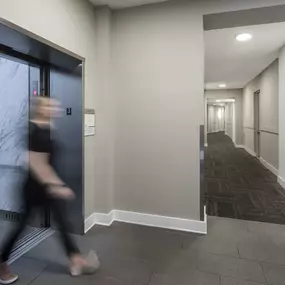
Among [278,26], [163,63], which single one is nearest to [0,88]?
[163,63]

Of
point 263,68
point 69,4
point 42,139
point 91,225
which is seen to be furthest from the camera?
point 263,68

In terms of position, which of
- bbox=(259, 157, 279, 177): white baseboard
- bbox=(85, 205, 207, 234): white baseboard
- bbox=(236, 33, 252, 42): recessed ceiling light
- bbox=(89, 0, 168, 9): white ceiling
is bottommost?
bbox=(85, 205, 207, 234): white baseboard

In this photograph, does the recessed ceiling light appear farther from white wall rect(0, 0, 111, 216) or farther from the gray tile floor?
the gray tile floor

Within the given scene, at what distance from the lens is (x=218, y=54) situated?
538 centimetres

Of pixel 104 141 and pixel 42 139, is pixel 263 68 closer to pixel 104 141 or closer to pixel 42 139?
pixel 104 141

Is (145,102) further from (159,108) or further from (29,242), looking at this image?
(29,242)

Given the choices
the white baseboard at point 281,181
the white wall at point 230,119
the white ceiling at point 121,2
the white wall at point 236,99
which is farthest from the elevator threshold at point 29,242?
the white wall at point 230,119

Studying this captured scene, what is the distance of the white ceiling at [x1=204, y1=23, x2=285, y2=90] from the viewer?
3973 mm

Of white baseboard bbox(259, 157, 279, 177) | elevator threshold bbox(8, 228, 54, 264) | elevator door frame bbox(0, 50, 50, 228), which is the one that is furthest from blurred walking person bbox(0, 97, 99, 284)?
white baseboard bbox(259, 157, 279, 177)

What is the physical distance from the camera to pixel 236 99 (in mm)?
10945

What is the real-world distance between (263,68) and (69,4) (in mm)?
5831

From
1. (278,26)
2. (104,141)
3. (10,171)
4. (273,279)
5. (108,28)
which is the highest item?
(278,26)

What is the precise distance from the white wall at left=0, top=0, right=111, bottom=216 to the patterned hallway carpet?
1.61 m

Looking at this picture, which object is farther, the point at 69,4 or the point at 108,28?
the point at 108,28
